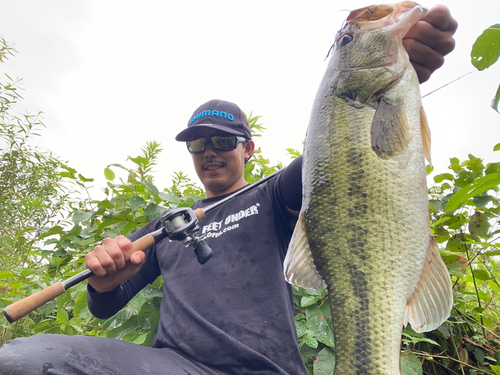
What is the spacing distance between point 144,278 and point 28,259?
8.35ft

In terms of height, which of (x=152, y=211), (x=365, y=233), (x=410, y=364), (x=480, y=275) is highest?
(x=152, y=211)

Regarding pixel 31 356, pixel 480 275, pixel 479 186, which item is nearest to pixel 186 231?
pixel 31 356

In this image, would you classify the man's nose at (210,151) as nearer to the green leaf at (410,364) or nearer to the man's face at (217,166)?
the man's face at (217,166)

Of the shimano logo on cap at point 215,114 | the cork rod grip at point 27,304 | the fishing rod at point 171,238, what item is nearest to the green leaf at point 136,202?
the shimano logo on cap at point 215,114

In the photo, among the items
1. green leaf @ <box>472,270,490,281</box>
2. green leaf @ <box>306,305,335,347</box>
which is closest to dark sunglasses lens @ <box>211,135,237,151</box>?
green leaf @ <box>306,305,335,347</box>

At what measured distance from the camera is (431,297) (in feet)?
3.61

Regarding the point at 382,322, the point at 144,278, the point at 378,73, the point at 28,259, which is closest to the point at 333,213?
the point at 382,322

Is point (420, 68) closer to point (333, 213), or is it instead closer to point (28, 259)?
point (333, 213)

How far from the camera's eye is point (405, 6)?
134 cm

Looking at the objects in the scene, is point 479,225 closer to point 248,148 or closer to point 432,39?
point 432,39

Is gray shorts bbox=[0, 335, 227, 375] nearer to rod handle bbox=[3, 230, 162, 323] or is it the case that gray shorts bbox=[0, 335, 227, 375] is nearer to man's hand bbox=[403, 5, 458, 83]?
rod handle bbox=[3, 230, 162, 323]

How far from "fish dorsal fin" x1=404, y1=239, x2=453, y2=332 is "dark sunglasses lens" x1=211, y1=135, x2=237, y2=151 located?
1492 millimetres

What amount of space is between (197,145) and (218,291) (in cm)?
113

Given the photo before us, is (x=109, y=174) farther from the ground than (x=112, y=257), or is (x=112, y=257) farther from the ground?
(x=109, y=174)
